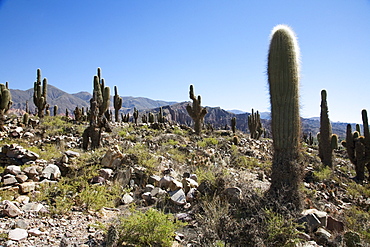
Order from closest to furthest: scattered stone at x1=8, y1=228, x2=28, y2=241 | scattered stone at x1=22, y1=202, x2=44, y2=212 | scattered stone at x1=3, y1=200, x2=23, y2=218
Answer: scattered stone at x1=8, y1=228, x2=28, y2=241, scattered stone at x1=3, y1=200, x2=23, y2=218, scattered stone at x1=22, y1=202, x2=44, y2=212

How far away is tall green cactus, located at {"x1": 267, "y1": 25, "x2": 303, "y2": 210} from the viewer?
4.48 metres

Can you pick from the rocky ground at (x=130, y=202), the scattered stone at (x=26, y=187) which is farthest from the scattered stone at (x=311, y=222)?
the scattered stone at (x=26, y=187)

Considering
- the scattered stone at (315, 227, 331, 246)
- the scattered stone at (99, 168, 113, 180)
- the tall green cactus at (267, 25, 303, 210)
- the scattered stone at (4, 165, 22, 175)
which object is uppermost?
the tall green cactus at (267, 25, 303, 210)

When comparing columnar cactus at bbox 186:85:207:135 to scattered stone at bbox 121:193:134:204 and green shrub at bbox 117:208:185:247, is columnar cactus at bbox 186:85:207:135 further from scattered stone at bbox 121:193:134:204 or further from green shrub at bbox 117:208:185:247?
green shrub at bbox 117:208:185:247

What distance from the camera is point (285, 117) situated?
4.70 metres

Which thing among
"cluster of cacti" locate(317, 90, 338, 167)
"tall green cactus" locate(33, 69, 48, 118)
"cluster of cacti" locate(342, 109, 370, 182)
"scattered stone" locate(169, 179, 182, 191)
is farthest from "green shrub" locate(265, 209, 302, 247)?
"tall green cactus" locate(33, 69, 48, 118)

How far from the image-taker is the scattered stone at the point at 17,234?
2.96m

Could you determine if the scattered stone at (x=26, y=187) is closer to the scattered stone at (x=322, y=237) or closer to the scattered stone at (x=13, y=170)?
the scattered stone at (x=13, y=170)

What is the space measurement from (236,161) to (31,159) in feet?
24.0

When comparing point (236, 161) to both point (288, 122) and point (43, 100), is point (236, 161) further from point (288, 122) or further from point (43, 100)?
point (43, 100)

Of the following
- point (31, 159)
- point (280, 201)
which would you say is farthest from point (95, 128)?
point (280, 201)

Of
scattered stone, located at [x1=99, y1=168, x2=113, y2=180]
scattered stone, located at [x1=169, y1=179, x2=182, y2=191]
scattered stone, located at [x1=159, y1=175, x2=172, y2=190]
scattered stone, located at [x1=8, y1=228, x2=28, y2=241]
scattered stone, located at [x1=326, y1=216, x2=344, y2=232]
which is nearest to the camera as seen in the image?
scattered stone, located at [x1=8, y1=228, x2=28, y2=241]

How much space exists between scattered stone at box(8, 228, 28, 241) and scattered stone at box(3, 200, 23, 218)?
55 centimetres

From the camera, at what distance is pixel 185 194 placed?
506 centimetres
